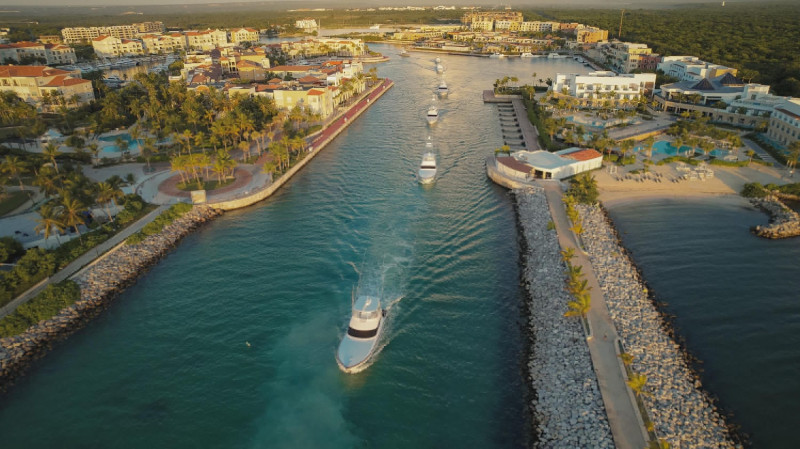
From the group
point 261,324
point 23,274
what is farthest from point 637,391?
point 23,274

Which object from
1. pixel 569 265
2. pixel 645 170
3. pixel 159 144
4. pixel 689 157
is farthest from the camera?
pixel 159 144

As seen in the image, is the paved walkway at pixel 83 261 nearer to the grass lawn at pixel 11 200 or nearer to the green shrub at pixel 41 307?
the green shrub at pixel 41 307

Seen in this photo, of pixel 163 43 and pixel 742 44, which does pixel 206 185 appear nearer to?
pixel 742 44

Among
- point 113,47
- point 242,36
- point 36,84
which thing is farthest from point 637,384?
point 242,36

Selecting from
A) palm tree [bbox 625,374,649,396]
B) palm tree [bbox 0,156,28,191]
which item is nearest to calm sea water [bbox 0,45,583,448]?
palm tree [bbox 625,374,649,396]

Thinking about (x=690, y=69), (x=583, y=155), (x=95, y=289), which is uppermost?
(x=690, y=69)

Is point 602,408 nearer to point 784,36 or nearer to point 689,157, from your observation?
point 689,157
